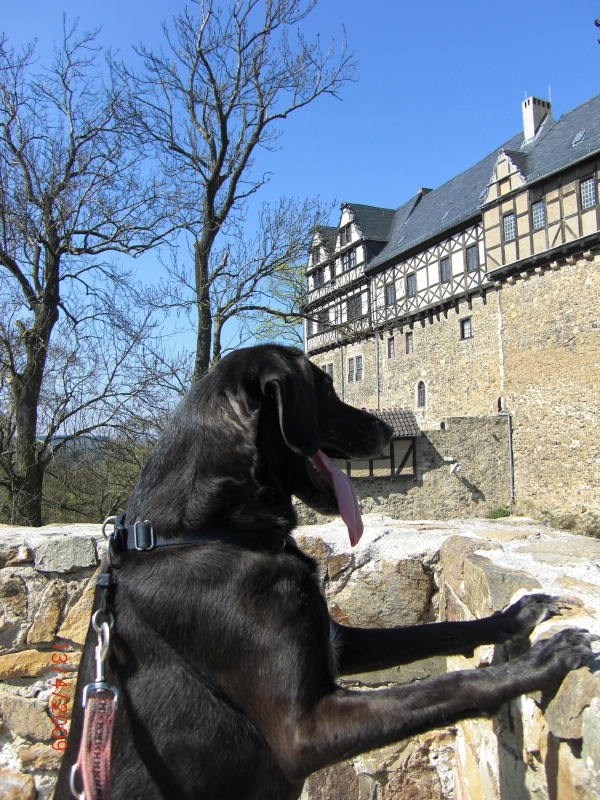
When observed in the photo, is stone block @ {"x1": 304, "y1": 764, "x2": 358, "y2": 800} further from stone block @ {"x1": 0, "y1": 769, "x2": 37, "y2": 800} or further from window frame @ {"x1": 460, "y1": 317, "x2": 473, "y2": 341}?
window frame @ {"x1": 460, "y1": 317, "x2": 473, "y2": 341}

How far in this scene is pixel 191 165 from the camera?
11.4 m

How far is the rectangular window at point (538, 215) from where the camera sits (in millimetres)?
21547

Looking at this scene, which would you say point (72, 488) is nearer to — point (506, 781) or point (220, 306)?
point (220, 306)

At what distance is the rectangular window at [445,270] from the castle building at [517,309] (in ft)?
0.17

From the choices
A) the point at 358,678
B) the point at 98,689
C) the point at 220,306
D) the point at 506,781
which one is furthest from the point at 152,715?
the point at 220,306

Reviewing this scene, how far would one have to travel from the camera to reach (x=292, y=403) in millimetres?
1730

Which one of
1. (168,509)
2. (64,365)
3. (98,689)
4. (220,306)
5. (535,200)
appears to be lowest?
(98,689)

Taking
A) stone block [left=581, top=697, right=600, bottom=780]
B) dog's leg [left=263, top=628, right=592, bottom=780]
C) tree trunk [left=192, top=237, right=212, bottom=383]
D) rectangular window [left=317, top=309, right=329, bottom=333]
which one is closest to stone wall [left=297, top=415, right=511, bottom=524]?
rectangular window [left=317, top=309, right=329, bottom=333]

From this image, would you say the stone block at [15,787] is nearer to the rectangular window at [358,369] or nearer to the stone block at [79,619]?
the stone block at [79,619]

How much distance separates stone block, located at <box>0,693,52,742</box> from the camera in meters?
2.76

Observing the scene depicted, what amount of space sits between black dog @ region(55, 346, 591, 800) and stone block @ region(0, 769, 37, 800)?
4.61 ft

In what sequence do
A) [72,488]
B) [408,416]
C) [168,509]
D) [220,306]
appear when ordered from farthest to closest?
[408,416] < [72,488] < [220,306] < [168,509]

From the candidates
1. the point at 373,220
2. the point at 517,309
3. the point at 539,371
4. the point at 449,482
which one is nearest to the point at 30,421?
the point at 449,482

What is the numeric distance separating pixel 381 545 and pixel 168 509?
1.31 m
